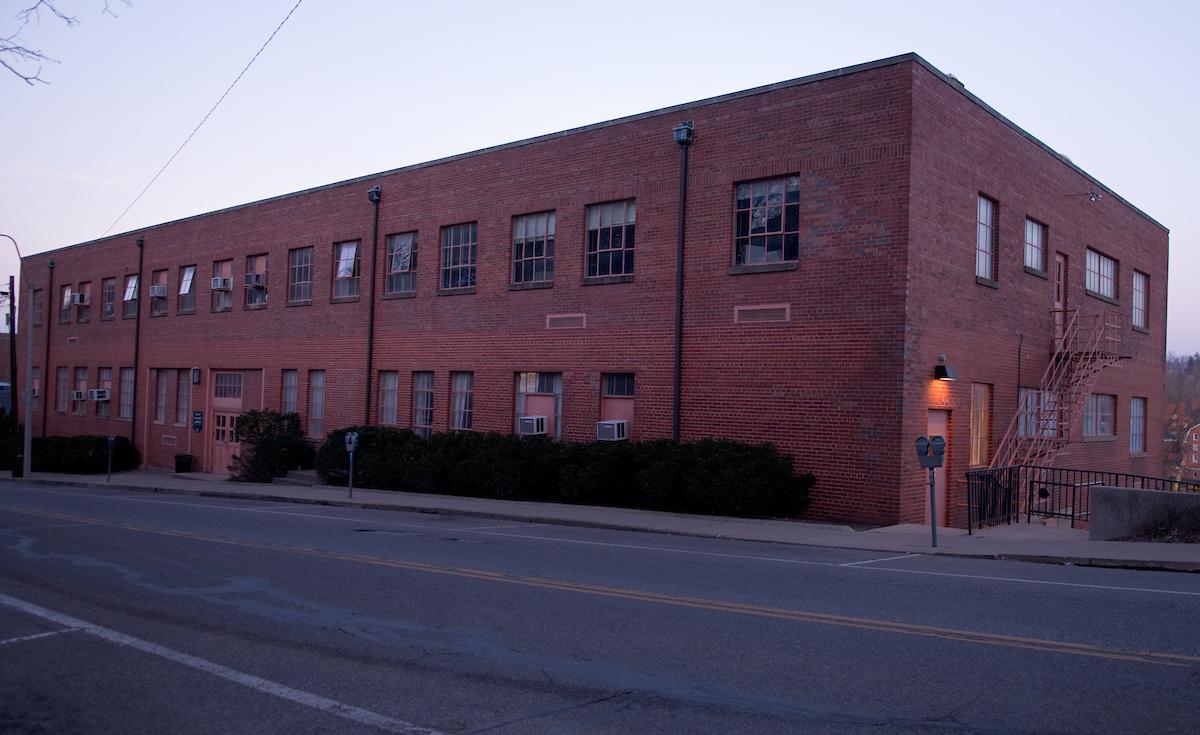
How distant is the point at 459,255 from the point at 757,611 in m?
18.1

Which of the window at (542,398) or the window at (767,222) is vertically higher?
the window at (767,222)

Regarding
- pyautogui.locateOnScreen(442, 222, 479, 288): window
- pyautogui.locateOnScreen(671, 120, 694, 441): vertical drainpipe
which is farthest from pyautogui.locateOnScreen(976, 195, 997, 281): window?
pyautogui.locateOnScreen(442, 222, 479, 288): window

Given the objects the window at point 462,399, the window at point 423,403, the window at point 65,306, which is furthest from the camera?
the window at point 65,306

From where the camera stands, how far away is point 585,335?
22188mm

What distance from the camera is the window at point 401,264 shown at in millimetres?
26891

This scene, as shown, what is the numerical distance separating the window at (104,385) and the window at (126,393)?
106 centimetres

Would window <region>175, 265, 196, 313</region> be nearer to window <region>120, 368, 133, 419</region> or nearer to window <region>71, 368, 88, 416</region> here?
window <region>120, 368, 133, 419</region>

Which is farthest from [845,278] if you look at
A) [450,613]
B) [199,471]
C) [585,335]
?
[199,471]

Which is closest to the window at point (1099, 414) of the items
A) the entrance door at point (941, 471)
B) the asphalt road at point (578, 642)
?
the entrance door at point (941, 471)

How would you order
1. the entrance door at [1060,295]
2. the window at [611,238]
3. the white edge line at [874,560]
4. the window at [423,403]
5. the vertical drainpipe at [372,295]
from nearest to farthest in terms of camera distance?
the white edge line at [874,560] → the window at [611,238] → the entrance door at [1060,295] → the window at [423,403] → the vertical drainpipe at [372,295]

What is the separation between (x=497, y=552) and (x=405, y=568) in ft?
6.32

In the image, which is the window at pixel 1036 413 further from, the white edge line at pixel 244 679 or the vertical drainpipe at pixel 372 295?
the white edge line at pixel 244 679

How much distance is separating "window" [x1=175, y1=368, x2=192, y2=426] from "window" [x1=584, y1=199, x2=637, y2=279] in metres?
19.8

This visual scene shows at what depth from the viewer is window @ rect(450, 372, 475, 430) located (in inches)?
985
